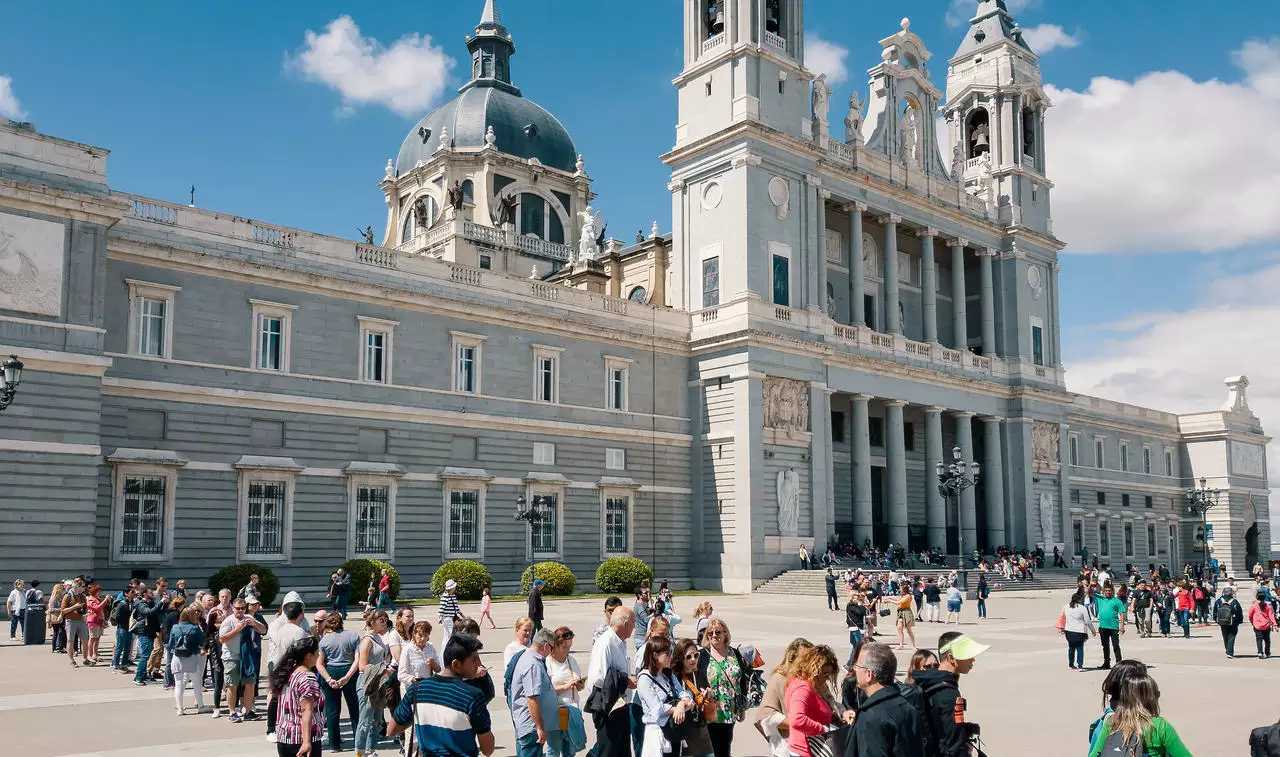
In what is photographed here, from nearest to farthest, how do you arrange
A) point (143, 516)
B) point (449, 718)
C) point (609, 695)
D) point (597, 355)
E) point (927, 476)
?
point (449, 718) < point (609, 695) < point (143, 516) < point (597, 355) < point (927, 476)

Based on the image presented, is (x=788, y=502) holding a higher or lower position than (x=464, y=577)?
higher

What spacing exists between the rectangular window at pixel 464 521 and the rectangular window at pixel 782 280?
51.9ft

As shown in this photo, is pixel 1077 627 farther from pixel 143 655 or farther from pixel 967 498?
pixel 967 498

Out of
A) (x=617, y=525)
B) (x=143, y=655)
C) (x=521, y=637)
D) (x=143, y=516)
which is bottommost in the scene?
(x=143, y=655)

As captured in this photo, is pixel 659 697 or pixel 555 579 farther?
pixel 555 579

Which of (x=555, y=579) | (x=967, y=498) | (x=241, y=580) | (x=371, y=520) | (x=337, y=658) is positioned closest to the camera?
(x=337, y=658)

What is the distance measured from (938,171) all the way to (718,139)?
1675 centimetres

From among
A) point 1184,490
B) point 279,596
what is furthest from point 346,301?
point 1184,490

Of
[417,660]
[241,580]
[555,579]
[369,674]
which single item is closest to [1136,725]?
[417,660]

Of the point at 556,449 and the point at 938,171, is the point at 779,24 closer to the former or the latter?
the point at 938,171

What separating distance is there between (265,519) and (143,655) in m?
17.2

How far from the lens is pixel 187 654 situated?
1558 cm

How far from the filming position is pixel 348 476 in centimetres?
3762

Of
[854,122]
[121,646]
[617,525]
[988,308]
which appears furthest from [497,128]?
[121,646]
